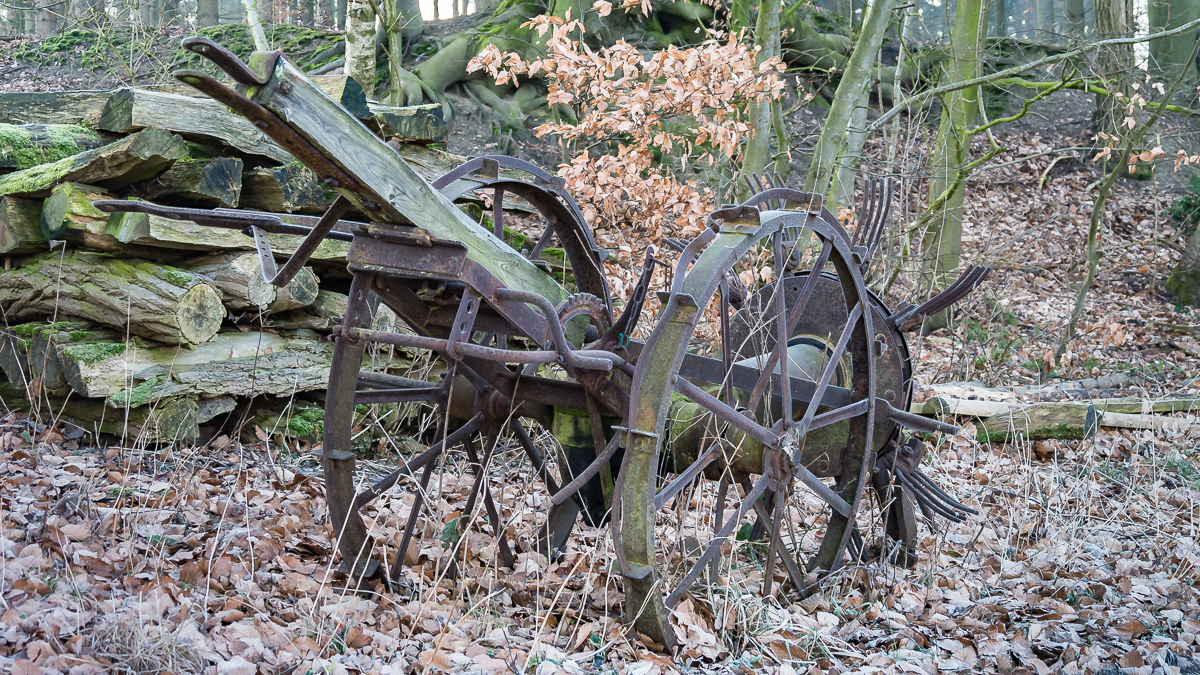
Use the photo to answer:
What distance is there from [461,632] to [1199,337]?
35.0 ft

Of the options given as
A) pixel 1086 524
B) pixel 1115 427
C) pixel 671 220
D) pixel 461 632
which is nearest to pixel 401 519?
pixel 461 632

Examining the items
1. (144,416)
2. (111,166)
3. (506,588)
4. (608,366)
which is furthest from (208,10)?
(608,366)

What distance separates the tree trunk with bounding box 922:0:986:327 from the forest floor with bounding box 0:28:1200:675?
3.46m

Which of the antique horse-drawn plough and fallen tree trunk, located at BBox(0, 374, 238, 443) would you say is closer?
the antique horse-drawn plough

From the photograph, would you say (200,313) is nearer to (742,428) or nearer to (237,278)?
(237,278)

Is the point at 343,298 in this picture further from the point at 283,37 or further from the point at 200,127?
the point at 283,37

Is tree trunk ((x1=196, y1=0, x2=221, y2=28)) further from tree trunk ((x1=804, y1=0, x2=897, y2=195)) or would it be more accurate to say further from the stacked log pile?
tree trunk ((x1=804, y1=0, x2=897, y2=195))

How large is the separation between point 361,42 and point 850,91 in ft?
15.5

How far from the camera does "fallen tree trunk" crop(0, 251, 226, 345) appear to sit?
5.12 metres

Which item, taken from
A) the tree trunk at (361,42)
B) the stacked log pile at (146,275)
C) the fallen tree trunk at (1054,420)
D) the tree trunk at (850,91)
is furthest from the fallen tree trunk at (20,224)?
the fallen tree trunk at (1054,420)

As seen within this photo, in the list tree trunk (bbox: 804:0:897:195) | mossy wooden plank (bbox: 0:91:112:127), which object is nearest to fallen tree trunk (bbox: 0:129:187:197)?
mossy wooden plank (bbox: 0:91:112:127)

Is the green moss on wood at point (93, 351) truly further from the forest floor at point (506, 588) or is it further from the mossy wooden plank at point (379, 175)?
the mossy wooden plank at point (379, 175)

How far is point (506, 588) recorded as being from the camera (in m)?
3.82

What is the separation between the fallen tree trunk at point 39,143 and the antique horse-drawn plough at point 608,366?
304 centimetres
